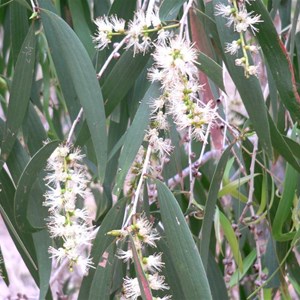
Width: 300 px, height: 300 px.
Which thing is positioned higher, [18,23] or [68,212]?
[18,23]

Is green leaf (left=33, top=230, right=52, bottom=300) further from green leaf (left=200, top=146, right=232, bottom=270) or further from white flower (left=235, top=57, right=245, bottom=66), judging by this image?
white flower (left=235, top=57, right=245, bottom=66)

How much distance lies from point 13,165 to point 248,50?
41 centimetres

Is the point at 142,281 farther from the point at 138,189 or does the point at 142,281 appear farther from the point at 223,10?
the point at 223,10

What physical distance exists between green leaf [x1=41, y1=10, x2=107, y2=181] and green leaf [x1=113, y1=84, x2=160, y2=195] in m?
0.03

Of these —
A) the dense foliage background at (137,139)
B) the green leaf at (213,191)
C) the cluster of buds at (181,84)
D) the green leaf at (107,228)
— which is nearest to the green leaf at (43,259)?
the dense foliage background at (137,139)

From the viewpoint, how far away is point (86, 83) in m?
0.95

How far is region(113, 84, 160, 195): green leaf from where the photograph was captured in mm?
894

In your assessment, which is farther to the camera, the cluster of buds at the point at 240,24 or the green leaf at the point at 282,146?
the green leaf at the point at 282,146

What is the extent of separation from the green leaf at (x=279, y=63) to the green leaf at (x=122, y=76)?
17cm

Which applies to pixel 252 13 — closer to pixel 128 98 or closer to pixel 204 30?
pixel 204 30

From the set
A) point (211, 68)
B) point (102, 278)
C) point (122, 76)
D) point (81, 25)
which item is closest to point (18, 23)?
point (81, 25)

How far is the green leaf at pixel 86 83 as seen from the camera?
933mm

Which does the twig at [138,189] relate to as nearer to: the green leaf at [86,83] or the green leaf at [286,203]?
the green leaf at [86,83]

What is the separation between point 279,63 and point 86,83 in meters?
0.25
